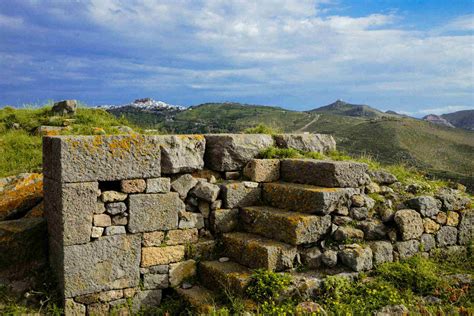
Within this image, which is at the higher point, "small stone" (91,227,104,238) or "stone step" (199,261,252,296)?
"small stone" (91,227,104,238)

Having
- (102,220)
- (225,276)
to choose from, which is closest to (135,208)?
(102,220)

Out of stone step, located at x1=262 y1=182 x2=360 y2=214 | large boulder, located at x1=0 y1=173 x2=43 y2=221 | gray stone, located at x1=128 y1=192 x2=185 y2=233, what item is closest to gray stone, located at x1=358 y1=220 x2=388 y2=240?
stone step, located at x1=262 y1=182 x2=360 y2=214

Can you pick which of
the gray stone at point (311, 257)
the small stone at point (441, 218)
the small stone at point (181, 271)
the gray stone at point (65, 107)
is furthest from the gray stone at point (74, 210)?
the gray stone at point (65, 107)

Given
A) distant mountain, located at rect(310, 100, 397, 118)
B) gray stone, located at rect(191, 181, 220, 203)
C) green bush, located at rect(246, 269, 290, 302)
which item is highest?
distant mountain, located at rect(310, 100, 397, 118)

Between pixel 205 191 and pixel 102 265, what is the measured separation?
1737 mm

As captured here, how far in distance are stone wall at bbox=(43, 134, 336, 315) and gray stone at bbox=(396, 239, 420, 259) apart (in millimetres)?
2243

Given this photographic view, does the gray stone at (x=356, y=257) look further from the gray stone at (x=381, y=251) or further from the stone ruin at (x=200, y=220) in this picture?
the gray stone at (x=381, y=251)

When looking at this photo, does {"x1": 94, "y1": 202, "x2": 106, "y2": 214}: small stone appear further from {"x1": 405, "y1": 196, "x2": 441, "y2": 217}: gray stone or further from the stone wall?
{"x1": 405, "y1": 196, "x2": 441, "y2": 217}: gray stone

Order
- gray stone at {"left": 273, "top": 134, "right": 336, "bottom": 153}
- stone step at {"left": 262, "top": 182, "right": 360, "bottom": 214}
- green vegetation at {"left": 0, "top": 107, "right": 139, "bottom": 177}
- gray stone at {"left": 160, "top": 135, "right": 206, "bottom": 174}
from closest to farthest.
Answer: stone step at {"left": 262, "top": 182, "right": 360, "bottom": 214} → gray stone at {"left": 160, "top": 135, "right": 206, "bottom": 174} → gray stone at {"left": 273, "top": 134, "right": 336, "bottom": 153} → green vegetation at {"left": 0, "top": 107, "right": 139, "bottom": 177}

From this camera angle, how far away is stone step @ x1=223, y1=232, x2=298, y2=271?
561cm

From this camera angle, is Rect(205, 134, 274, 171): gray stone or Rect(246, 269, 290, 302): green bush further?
Rect(205, 134, 274, 171): gray stone

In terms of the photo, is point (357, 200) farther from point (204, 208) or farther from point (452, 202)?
point (204, 208)

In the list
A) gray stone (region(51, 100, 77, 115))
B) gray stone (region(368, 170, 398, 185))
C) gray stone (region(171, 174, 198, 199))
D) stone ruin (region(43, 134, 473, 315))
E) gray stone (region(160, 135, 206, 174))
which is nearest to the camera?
stone ruin (region(43, 134, 473, 315))

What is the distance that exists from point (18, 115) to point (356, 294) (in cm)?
1007
